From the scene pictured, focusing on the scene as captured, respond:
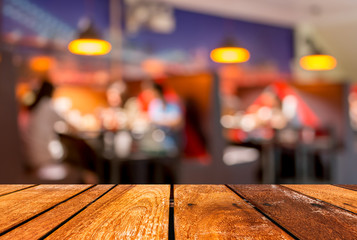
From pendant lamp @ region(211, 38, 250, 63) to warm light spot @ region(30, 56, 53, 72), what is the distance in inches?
114

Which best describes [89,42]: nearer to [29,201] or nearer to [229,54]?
[229,54]

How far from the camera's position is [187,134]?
14.2 ft

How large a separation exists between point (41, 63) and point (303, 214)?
611cm

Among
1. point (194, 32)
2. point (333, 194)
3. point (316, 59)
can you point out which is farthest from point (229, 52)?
point (333, 194)

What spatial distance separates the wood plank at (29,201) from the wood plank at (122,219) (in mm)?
107

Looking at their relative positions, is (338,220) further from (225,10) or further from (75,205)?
(225,10)

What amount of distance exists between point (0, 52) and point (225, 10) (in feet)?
21.3

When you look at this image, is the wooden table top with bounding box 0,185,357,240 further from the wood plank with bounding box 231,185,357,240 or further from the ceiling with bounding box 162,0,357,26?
the ceiling with bounding box 162,0,357,26

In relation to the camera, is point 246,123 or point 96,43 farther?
point 246,123

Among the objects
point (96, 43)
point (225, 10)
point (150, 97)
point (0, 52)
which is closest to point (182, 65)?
point (150, 97)

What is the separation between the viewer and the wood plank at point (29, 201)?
727 mm

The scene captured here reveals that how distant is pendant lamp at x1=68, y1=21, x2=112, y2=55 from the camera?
4.35 meters

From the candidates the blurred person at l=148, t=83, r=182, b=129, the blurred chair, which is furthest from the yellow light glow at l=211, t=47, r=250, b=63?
the blurred chair

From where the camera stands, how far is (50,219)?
711mm
